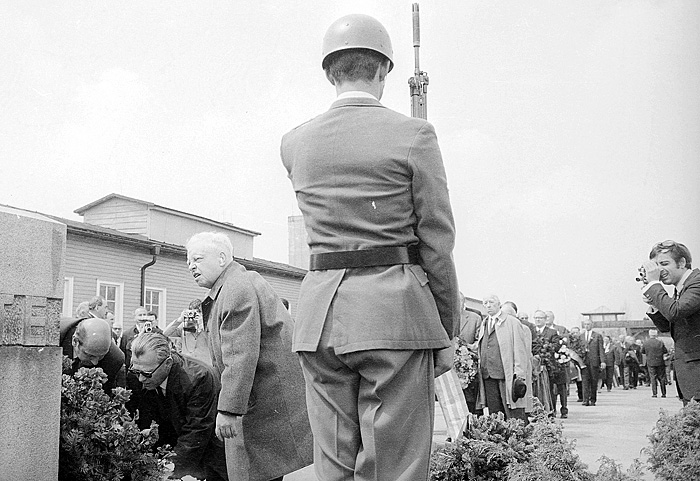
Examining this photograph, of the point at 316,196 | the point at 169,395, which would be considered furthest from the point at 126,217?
the point at 316,196

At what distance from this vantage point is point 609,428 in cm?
1198

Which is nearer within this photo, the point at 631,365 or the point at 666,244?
the point at 666,244

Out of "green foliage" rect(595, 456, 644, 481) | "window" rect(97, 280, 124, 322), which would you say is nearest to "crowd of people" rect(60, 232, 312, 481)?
"green foliage" rect(595, 456, 644, 481)

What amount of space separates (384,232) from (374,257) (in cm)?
9

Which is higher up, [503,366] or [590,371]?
[503,366]

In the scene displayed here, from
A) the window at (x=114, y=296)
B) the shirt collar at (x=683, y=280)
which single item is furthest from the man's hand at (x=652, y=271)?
the window at (x=114, y=296)

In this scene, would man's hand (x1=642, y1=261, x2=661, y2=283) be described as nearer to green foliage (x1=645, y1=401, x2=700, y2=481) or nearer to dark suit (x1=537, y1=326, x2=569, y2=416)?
green foliage (x1=645, y1=401, x2=700, y2=481)

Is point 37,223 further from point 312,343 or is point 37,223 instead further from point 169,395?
point 312,343

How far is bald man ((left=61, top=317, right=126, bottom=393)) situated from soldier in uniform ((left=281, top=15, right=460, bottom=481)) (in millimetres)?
2768

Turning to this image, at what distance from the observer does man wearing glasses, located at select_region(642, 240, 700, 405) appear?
4.57 metres

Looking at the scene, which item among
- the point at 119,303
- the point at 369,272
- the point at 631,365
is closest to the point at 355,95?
the point at 369,272

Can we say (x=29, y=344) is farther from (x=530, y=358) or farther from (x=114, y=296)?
(x=114, y=296)

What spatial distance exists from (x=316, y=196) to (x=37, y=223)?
7.44 feet

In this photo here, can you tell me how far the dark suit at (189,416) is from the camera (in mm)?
4711
